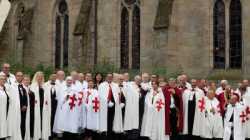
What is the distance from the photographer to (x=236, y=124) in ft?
48.9

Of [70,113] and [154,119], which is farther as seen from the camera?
[154,119]

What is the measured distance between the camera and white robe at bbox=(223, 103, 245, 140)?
14.9 meters

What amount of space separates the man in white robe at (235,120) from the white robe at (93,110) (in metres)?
3.72

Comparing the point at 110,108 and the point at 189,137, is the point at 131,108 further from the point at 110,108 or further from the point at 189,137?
the point at 189,137

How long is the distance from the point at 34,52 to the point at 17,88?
16.1 metres

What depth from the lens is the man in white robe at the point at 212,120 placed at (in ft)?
50.7

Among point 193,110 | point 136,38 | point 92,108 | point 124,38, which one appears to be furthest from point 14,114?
point 124,38

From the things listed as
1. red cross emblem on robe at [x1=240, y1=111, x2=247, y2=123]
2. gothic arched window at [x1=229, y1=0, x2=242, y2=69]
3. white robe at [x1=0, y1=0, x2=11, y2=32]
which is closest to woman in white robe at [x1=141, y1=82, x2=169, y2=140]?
red cross emblem on robe at [x1=240, y1=111, x2=247, y2=123]

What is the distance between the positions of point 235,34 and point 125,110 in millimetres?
8461

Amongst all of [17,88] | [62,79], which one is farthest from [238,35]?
[17,88]

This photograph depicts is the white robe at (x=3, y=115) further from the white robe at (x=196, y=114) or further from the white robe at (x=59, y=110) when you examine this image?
the white robe at (x=196, y=114)

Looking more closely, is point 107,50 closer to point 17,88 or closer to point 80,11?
point 80,11

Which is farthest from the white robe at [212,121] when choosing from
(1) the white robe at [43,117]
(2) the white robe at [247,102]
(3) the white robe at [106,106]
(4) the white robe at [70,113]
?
(1) the white robe at [43,117]

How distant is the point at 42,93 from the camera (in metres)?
14.2
